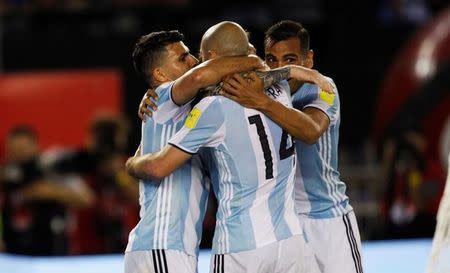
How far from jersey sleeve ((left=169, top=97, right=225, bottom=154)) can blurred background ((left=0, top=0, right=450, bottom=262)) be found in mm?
4145

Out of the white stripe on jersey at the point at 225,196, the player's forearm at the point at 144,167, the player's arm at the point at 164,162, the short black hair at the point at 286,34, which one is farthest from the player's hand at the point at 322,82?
the player's forearm at the point at 144,167

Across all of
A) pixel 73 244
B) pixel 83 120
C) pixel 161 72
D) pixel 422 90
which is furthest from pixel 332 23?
pixel 161 72

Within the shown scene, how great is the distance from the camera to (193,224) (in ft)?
16.0

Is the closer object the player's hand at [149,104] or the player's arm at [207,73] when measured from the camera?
the player's arm at [207,73]

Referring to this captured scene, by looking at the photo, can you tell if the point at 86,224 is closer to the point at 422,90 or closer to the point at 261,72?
the point at 422,90

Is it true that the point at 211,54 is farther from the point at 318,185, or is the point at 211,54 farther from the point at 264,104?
the point at 318,185

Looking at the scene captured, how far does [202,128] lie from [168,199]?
355 mm

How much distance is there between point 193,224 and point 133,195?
4.06 m

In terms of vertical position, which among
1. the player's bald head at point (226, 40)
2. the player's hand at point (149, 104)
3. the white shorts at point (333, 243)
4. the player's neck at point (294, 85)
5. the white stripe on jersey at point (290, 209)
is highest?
the player's bald head at point (226, 40)

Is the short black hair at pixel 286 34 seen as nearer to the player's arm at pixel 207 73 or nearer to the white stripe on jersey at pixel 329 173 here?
the white stripe on jersey at pixel 329 173

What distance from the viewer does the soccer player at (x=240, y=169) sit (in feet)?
15.4

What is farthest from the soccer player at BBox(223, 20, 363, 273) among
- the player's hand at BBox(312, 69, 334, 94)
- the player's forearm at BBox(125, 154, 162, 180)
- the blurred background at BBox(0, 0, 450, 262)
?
the blurred background at BBox(0, 0, 450, 262)

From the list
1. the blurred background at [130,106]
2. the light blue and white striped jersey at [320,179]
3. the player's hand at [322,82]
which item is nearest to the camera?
the player's hand at [322,82]

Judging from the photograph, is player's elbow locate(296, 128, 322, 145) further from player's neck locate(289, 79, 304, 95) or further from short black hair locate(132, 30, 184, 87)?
short black hair locate(132, 30, 184, 87)
